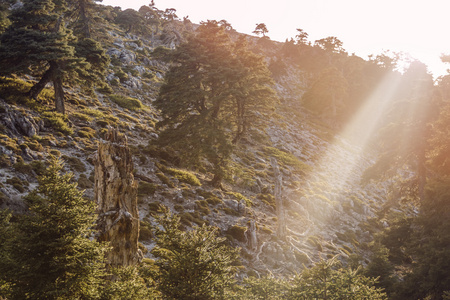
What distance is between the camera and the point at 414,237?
811 inches

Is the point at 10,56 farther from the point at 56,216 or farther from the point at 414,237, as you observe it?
the point at 414,237

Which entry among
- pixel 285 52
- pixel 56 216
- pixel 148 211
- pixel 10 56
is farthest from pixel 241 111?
pixel 285 52

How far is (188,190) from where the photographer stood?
84.8 feet

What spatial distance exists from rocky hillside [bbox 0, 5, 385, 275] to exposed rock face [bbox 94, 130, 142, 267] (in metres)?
6.67

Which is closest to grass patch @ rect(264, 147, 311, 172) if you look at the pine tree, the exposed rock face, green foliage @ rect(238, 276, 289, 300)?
green foliage @ rect(238, 276, 289, 300)

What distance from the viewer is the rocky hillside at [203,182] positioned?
2019 cm

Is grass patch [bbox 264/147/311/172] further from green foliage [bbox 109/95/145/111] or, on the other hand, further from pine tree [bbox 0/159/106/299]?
pine tree [bbox 0/159/106/299]

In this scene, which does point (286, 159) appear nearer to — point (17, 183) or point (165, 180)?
point (165, 180)

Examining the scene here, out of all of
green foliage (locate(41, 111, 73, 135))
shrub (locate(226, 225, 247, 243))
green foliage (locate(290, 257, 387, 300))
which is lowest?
shrub (locate(226, 225, 247, 243))

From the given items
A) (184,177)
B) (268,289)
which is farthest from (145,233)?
(184,177)

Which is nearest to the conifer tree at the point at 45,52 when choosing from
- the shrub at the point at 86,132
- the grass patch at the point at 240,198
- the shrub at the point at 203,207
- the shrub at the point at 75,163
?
the shrub at the point at 86,132

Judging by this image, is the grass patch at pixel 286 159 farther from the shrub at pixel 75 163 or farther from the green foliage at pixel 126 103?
the shrub at pixel 75 163

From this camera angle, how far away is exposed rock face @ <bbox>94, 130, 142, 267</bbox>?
10625 mm

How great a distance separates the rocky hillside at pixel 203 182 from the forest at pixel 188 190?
16 cm
